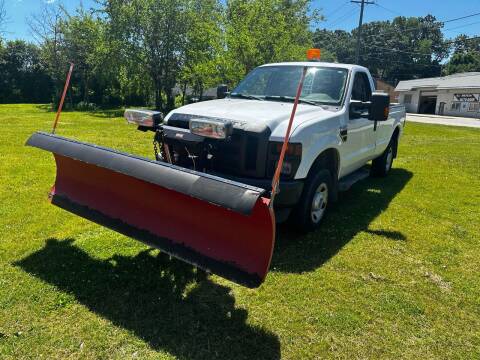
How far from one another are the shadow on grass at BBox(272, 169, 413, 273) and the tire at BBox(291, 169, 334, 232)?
0.18 metres

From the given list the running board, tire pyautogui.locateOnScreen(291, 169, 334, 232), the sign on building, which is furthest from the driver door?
the sign on building

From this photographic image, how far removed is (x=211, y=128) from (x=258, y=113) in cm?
90

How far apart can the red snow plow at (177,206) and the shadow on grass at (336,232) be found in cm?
99

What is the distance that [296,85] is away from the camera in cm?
522

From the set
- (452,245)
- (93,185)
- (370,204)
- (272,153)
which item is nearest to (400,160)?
(370,204)

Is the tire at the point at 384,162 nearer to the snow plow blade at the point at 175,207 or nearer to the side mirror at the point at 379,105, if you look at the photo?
the side mirror at the point at 379,105

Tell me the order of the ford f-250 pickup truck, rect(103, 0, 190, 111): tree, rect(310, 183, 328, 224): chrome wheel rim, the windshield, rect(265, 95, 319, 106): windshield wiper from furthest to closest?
rect(103, 0, 190, 111): tree
the windshield
rect(265, 95, 319, 106): windshield wiper
rect(310, 183, 328, 224): chrome wheel rim
the ford f-250 pickup truck

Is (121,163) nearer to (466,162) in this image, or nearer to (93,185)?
(93,185)

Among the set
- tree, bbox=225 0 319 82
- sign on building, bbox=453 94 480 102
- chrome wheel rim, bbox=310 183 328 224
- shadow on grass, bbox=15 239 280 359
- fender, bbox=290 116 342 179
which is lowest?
shadow on grass, bbox=15 239 280 359

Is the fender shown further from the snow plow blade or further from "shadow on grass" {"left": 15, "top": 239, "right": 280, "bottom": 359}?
"shadow on grass" {"left": 15, "top": 239, "right": 280, "bottom": 359}

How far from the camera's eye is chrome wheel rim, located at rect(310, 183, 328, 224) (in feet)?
14.9

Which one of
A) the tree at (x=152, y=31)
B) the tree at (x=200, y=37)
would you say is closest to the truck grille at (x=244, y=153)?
the tree at (x=200, y=37)

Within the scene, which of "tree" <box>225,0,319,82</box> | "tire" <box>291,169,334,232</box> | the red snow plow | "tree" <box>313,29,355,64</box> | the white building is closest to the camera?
the red snow plow

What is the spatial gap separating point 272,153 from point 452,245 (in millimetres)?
2514
